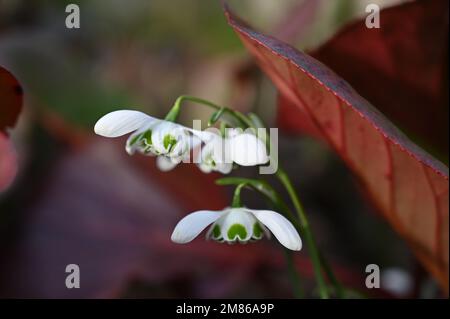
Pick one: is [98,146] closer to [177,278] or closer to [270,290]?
[177,278]

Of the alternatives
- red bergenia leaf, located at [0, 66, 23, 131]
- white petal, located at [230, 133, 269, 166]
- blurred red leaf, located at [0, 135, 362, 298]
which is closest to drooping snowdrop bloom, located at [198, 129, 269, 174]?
white petal, located at [230, 133, 269, 166]

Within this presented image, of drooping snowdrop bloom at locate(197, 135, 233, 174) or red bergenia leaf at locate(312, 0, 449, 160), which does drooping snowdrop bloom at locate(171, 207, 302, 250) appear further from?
red bergenia leaf at locate(312, 0, 449, 160)

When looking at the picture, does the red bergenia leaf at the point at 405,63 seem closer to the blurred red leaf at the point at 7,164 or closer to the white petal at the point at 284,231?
the white petal at the point at 284,231

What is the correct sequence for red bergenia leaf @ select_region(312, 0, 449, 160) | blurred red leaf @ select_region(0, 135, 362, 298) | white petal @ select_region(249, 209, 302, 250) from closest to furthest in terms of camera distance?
white petal @ select_region(249, 209, 302, 250) < red bergenia leaf @ select_region(312, 0, 449, 160) < blurred red leaf @ select_region(0, 135, 362, 298)

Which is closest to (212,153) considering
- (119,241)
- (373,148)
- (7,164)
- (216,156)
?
(216,156)

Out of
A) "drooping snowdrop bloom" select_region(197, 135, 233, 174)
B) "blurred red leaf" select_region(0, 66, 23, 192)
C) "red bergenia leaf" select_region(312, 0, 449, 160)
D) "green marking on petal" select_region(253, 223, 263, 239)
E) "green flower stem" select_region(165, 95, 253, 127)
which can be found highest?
"red bergenia leaf" select_region(312, 0, 449, 160)

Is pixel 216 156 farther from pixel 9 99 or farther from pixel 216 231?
pixel 9 99
